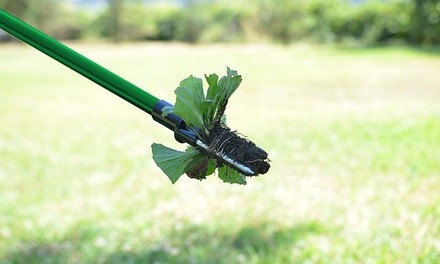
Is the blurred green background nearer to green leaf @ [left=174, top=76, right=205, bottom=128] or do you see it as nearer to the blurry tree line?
green leaf @ [left=174, top=76, right=205, bottom=128]

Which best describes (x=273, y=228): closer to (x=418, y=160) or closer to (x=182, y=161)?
(x=418, y=160)

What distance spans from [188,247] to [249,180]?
1.35 meters

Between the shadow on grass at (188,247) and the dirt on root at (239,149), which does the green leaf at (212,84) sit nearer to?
the dirt on root at (239,149)

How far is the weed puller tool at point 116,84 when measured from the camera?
1353mm

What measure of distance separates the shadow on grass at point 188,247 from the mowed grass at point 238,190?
0.03 feet

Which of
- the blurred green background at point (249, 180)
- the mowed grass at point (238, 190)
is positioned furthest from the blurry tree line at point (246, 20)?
the mowed grass at point (238, 190)

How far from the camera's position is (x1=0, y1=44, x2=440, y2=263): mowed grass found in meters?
3.38

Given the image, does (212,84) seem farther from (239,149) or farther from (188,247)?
(188,247)

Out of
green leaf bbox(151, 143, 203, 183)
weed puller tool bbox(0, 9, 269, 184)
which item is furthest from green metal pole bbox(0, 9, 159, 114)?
green leaf bbox(151, 143, 203, 183)

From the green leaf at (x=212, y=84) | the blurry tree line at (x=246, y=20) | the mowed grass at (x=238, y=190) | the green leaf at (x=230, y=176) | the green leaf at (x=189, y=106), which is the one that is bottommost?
the green leaf at (x=230, y=176)

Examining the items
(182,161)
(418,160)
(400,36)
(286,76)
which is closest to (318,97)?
(286,76)

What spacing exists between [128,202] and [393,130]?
3199 millimetres

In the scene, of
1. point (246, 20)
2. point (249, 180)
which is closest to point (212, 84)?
point (249, 180)

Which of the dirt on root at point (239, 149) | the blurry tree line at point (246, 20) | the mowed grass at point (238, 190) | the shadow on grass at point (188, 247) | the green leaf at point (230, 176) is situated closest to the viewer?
the dirt on root at point (239, 149)
